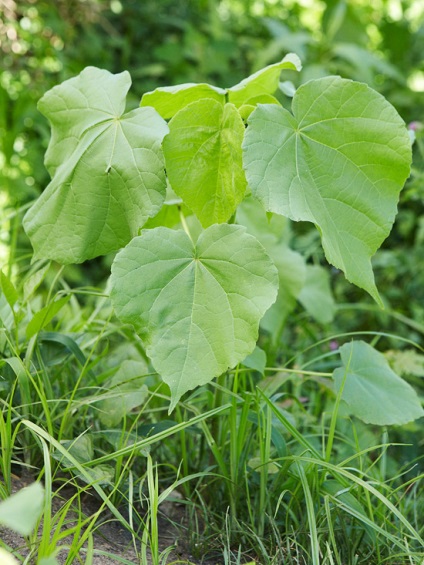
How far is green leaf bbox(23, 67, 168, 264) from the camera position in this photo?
1.14m

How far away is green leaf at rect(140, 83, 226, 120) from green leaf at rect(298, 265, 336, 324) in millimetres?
822

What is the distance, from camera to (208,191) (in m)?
1.18

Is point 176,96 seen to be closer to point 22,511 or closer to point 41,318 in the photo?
point 41,318

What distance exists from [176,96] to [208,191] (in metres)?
0.21

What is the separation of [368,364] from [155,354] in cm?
55

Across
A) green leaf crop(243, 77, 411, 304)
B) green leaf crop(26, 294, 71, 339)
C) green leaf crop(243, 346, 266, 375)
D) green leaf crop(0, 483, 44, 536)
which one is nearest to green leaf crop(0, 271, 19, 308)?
green leaf crop(26, 294, 71, 339)

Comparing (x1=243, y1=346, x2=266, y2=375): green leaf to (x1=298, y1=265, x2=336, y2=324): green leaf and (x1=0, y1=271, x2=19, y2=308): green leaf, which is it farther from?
(x1=298, y1=265, x2=336, y2=324): green leaf

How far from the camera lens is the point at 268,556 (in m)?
1.14

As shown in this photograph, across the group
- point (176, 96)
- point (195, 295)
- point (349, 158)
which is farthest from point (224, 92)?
point (195, 295)

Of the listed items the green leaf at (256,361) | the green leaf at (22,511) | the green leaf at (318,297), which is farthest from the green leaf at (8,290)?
the green leaf at (318,297)

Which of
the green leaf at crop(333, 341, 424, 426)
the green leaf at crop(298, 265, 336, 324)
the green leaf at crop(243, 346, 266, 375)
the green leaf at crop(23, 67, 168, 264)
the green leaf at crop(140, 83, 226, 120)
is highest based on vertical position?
the green leaf at crop(140, 83, 226, 120)

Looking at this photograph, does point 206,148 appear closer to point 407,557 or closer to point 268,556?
point 268,556

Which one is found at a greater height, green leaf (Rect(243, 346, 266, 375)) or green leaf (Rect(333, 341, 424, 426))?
green leaf (Rect(243, 346, 266, 375))

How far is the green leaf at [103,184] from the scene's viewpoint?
1145 millimetres
